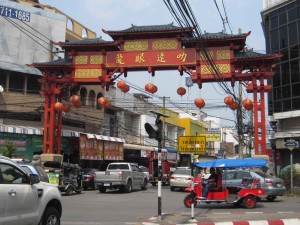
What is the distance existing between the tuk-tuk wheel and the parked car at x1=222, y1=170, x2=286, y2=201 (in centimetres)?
269

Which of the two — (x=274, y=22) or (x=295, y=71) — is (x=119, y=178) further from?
(x=274, y=22)

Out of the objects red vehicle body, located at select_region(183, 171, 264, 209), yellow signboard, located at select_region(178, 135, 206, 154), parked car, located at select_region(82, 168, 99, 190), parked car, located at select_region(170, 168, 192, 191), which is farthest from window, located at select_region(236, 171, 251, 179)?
parked car, located at select_region(82, 168, 99, 190)

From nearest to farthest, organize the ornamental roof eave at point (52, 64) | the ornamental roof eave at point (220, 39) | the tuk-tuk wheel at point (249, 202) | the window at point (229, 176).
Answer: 1. the tuk-tuk wheel at point (249, 202)
2. the window at point (229, 176)
3. the ornamental roof eave at point (220, 39)
4. the ornamental roof eave at point (52, 64)

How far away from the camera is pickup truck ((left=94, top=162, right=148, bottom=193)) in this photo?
78.2 ft

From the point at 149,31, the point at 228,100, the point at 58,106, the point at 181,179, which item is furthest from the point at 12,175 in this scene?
the point at 181,179

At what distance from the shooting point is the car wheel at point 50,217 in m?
8.24

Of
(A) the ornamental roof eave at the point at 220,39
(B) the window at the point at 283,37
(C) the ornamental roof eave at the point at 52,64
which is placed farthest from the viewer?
(B) the window at the point at 283,37

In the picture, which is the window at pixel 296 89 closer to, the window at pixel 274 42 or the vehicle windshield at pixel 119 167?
the window at pixel 274 42

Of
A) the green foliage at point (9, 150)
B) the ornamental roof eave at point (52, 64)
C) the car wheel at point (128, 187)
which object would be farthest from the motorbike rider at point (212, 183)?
the ornamental roof eave at point (52, 64)

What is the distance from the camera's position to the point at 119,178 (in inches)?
938

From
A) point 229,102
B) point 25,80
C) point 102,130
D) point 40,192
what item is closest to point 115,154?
point 102,130

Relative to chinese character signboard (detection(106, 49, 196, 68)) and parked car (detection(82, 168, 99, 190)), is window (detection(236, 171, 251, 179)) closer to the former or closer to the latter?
chinese character signboard (detection(106, 49, 196, 68))

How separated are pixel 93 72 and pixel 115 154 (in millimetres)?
10679

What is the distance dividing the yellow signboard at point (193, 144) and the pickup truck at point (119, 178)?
11.1 meters
